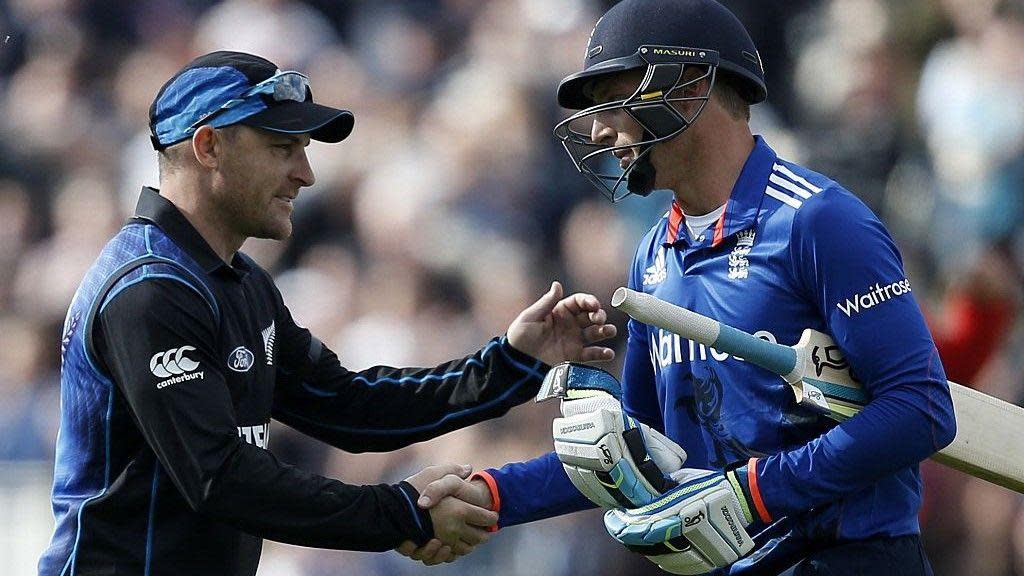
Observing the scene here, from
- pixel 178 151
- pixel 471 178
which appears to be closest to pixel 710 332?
pixel 178 151

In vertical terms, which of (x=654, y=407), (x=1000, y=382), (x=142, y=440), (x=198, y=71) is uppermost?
(x=198, y=71)

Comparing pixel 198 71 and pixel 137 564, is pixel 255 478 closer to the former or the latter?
pixel 137 564

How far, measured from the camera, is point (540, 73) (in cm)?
586

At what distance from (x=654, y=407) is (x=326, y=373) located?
930mm

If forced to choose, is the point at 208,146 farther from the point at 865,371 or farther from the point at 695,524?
the point at 865,371

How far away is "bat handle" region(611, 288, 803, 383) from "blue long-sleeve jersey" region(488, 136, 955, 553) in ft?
0.40

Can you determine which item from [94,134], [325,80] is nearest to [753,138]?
[325,80]

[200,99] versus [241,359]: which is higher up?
[200,99]

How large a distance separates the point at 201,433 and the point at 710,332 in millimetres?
1084

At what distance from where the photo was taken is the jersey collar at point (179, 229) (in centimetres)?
320

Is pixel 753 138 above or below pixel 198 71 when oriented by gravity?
below

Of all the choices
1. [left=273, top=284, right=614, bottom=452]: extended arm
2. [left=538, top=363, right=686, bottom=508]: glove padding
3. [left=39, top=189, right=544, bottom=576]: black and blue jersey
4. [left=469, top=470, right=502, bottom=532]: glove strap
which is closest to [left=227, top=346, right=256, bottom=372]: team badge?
[left=39, top=189, right=544, bottom=576]: black and blue jersey

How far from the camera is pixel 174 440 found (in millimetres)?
2943

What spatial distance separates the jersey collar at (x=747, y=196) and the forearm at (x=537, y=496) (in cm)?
75
